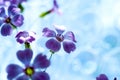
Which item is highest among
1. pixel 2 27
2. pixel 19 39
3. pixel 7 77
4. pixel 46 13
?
pixel 46 13

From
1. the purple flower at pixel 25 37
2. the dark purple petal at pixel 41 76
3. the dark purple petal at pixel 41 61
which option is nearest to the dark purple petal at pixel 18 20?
the purple flower at pixel 25 37

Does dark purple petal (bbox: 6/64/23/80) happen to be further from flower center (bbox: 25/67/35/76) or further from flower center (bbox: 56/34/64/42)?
flower center (bbox: 56/34/64/42)

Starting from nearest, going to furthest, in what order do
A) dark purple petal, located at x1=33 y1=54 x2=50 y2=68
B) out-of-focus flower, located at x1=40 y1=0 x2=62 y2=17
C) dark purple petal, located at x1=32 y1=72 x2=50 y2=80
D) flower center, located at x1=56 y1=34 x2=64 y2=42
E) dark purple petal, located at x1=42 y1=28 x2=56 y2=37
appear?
dark purple petal, located at x1=32 y1=72 x2=50 y2=80, dark purple petal, located at x1=33 y1=54 x2=50 y2=68, dark purple petal, located at x1=42 y1=28 x2=56 y2=37, flower center, located at x1=56 y1=34 x2=64 y2=42, out-of-focus flower, located at x1=40 y1=0 x2=62 y2=17

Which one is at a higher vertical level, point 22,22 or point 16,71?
point 22,22

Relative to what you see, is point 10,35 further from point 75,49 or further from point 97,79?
point 97,79

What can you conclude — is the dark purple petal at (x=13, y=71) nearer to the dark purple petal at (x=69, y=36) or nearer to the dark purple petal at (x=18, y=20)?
the dark purple petal at (x=18, y=20)

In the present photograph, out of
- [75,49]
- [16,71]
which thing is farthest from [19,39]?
[75,49]

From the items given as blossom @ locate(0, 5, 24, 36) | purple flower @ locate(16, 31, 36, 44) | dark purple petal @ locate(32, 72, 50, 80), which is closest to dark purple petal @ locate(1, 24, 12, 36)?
blossom @ locate(0, 5, 24, 36)

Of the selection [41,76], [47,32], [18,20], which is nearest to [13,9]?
[18,20]
